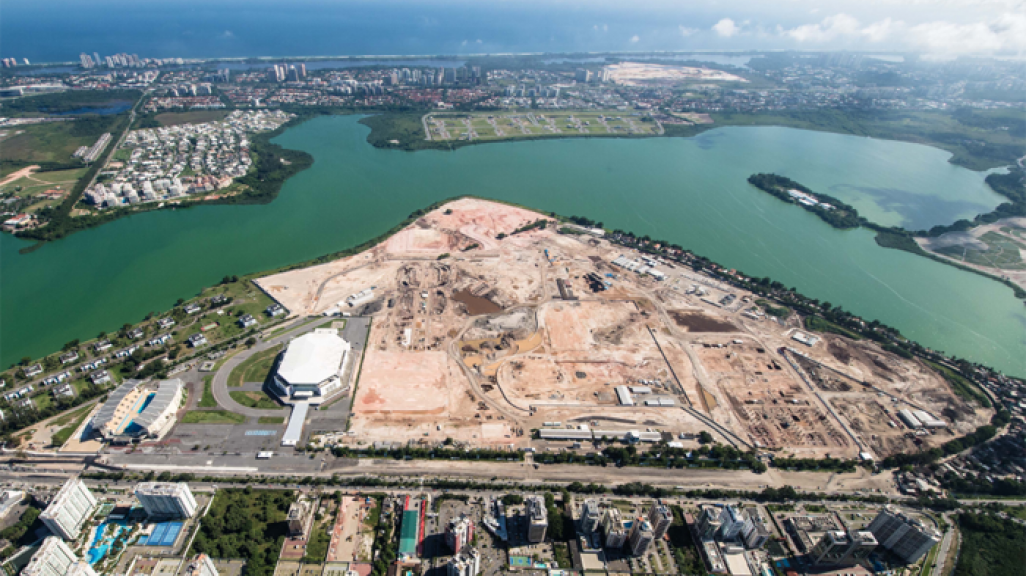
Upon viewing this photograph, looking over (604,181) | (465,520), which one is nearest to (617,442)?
(465,520)

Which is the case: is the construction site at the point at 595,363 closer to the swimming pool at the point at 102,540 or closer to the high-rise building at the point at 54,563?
the swimming pool at the point at 102,540

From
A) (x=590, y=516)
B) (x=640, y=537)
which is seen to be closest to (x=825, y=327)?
(x=640, y=537)

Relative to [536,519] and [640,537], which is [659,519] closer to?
[640,537]

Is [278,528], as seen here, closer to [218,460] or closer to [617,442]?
[218,460]

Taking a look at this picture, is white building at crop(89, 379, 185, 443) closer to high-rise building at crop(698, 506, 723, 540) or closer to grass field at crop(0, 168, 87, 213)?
high-rise building at crop(698, 506, 723, 540)

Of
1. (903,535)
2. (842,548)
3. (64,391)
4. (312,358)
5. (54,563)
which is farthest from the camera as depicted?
(312,358)

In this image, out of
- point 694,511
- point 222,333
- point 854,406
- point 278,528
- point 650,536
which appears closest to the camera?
point 650,536
